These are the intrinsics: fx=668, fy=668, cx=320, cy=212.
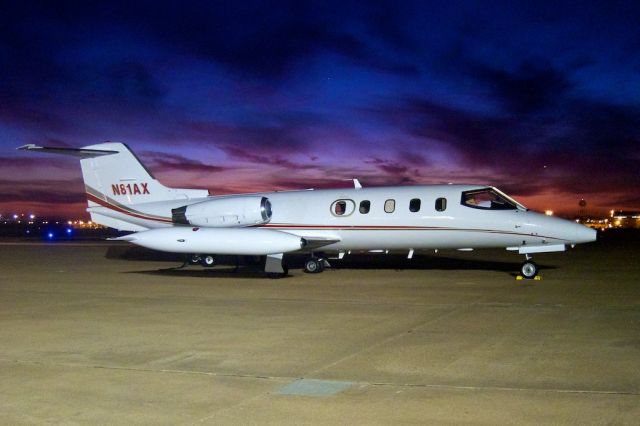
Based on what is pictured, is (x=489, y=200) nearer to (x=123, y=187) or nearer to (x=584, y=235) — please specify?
(x=584, y=235)

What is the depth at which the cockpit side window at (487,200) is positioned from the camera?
18.9 meters

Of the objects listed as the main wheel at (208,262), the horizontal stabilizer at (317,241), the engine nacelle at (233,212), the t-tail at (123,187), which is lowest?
the main wheel at (208,262)

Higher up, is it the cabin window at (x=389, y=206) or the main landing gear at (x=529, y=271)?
the cabin window at (x=389, y=206)

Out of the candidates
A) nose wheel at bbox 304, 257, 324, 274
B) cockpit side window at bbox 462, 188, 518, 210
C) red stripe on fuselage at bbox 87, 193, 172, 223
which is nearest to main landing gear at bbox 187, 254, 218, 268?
red stripe on fuselage at bbox 87, 193, 172, 223

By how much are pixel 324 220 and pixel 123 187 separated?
25.5 ft

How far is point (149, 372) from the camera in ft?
25.1

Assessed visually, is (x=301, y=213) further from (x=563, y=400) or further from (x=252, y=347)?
(x=563, y=400)

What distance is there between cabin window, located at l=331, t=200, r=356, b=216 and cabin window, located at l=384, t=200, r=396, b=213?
1.02 m

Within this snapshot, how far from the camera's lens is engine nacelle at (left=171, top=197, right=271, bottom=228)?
2080cm

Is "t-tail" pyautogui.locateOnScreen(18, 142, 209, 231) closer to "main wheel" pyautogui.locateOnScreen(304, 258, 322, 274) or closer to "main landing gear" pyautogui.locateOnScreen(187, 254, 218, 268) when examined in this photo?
"main landing gear" pyautogui.locateOnScreen(187, 254, 218, 268)

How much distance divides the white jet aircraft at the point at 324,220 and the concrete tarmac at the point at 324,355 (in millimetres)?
2278

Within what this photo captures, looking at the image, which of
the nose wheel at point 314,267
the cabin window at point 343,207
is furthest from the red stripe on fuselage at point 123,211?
the cabin window at point 343,207

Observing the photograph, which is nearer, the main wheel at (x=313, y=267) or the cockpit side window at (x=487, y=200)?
the cockpit side window at (x=487, y=200)

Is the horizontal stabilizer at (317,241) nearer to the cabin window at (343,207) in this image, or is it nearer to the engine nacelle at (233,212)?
the cabin window at (343,207)
